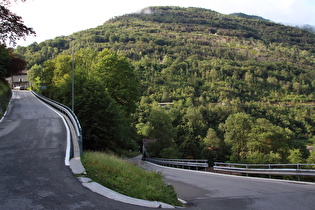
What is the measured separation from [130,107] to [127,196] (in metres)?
29.6

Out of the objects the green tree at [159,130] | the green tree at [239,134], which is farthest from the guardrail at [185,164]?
the green tree at [239,134]

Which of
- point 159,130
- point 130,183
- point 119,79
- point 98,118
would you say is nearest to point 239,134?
point 159,130

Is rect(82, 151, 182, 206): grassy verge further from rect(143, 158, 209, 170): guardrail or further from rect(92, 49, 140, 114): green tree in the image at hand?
rect(92, 49, 140, 114): green tree

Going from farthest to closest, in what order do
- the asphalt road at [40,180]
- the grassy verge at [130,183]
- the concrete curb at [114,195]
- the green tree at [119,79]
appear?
the green tree at [119,79] < the grassy verge at [130,183] < the concrete curb at [114,195] < the asphalt road at [40,180]

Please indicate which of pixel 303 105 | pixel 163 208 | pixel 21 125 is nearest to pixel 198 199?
pixel 163 208

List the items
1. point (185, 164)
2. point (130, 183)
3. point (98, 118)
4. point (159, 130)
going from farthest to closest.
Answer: point (159, 130), point (185, 164), point (98, 118), point (130, 183)

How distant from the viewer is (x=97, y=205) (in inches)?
233

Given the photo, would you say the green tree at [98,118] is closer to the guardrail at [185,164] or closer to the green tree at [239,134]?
the guardrail at [185,164]

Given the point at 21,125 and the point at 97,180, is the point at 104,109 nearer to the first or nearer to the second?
the point at 21,125

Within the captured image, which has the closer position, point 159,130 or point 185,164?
point 185,164

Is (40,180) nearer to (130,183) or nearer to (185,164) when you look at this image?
(130,183)

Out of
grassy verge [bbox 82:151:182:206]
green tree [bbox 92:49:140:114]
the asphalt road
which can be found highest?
green tree [bbox 92:49:140:114]

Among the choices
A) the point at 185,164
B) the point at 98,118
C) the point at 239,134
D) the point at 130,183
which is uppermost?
the point at 98,118

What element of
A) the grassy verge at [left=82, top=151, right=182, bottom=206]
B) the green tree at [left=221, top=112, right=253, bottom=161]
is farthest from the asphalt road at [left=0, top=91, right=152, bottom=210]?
the green tree at [left=221, top=112, right=253, bottom=161]
